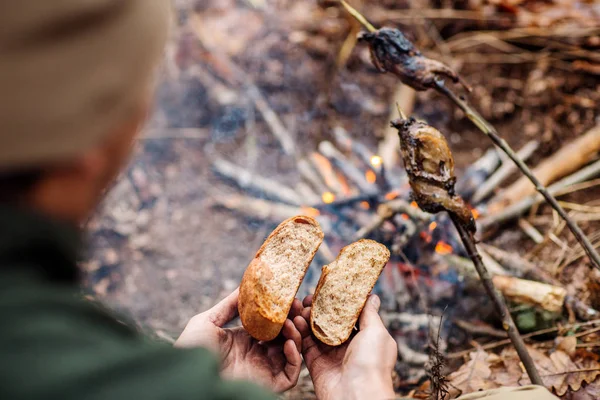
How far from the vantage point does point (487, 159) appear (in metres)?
4.21

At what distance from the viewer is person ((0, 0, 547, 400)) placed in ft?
3.33

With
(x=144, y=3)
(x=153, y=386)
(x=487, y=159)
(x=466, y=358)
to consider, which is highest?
(x=487, y=159)

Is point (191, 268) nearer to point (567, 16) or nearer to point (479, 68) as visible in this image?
point (479, 68)

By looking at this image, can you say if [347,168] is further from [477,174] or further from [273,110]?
[273,110]

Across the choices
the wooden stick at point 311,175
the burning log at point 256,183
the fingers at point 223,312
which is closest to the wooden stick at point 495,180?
the wooden stick at point 311,175

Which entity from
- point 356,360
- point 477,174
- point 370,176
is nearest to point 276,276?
point 356,360

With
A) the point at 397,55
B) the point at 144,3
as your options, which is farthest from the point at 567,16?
the point at 144,3

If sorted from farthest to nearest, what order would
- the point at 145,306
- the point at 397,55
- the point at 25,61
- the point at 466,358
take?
1. the point at 145,306
2. the point at 466,358
3. the point at 397,55
4. the point at 25,61

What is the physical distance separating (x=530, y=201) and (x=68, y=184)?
12.2 ft

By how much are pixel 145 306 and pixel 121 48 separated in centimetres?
335

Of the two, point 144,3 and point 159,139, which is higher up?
point 159,139

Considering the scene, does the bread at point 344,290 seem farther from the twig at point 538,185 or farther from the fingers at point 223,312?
the twig at point 538,185

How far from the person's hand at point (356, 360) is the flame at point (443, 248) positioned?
1.18 m

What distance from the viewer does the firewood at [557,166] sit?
3959 millimetres
